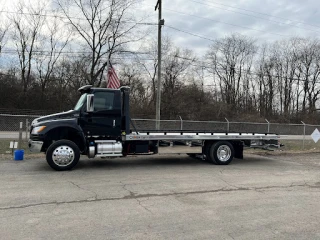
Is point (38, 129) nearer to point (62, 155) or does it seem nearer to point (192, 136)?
point (62, 155)

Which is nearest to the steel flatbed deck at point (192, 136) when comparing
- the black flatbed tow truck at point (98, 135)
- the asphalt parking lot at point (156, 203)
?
the black flatbed tow truck at point (98, 135)

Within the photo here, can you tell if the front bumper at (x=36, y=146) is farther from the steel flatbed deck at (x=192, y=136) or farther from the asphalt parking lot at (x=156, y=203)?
the steel flatbed deck at (x=192, y=136)

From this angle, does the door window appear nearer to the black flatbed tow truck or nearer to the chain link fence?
the black flatbed tow truck

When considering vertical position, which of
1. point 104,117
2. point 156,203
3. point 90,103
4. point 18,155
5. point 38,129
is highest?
point 90,103

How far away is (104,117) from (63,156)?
1721 mm

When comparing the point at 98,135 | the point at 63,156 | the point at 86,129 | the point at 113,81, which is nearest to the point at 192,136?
the point at 98,135

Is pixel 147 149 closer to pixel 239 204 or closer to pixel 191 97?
pixel 239 204

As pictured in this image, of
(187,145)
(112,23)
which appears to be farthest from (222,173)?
A: (112,23)

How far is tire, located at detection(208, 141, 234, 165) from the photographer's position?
1116cm

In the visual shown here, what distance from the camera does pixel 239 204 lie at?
6.01 metres

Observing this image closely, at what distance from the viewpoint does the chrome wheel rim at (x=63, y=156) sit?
9031 mm

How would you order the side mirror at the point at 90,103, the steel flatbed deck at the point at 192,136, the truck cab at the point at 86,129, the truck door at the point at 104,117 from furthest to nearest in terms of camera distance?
the steel flatbed deck at the point at 192,136, the truck door at the point at 104,117, the side mirror at the point at 90,103, the truck cab at the point at 86,129

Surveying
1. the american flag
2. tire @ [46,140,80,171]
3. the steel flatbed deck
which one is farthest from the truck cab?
the american flag

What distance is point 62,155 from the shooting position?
906 cm
